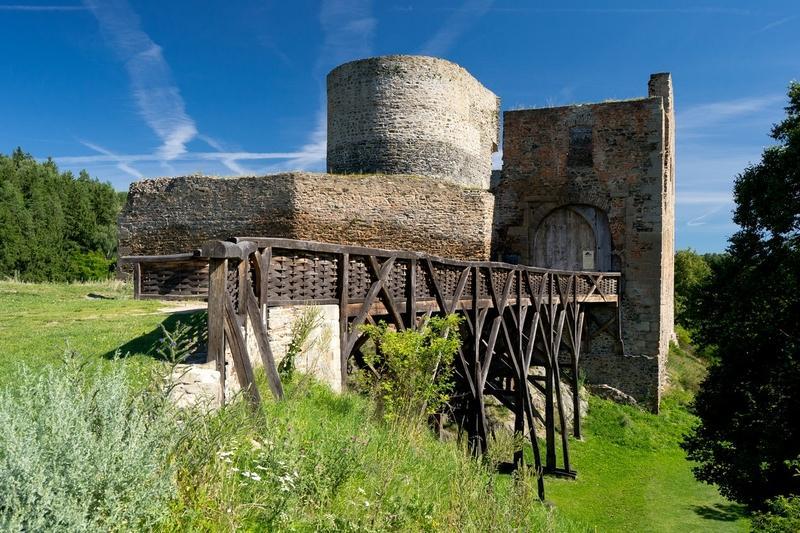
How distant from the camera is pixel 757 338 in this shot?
10.6 m

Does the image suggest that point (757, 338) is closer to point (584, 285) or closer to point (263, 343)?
point (584, 285)

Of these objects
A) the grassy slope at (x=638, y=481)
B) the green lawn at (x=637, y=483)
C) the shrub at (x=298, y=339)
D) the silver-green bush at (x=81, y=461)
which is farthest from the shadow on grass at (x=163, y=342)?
the grassy slope at (x=638, y=481)

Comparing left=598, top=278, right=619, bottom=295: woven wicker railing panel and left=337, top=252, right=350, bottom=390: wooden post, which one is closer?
left=337, top=252, right=350, bottom=390: wooden post

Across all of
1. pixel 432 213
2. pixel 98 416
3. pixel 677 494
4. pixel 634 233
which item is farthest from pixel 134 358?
pixel 634 233

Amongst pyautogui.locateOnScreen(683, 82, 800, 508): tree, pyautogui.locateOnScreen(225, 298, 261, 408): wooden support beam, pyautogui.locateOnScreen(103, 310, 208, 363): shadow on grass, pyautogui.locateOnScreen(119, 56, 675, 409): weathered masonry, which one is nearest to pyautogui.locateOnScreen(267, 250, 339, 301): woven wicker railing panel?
pyautogui.locateOnScreen(103, 310, 208, 363): shadow on grass

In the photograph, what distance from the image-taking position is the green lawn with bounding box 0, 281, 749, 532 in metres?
7.04

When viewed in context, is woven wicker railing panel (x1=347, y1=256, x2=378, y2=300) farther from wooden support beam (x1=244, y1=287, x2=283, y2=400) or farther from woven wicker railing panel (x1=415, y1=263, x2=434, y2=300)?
wooden support beam (x1=244, y1=287, x2=283, y2=400)

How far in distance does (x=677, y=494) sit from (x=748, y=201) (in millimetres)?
Answer: 6026

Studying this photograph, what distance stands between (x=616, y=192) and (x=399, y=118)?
793cm

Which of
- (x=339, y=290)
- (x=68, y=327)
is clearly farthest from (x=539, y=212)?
(x=68, y=327)

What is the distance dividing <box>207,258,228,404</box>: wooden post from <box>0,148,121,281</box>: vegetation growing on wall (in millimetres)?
34836

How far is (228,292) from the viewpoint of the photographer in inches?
173

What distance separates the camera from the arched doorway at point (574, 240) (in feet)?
58.0

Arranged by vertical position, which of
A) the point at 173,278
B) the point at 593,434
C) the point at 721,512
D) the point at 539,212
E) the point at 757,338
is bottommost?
the point at 721,512
